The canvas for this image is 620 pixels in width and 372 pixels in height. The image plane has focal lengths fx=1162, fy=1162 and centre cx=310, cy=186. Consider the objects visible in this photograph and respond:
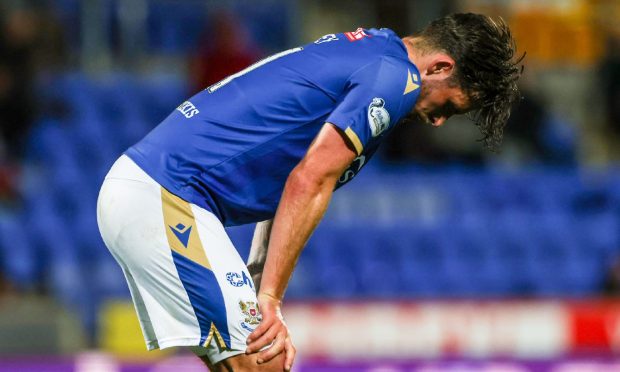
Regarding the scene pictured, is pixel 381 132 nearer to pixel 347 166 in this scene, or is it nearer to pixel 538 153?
pixel 347 166

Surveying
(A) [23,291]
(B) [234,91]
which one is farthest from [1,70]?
(B) [234,91]

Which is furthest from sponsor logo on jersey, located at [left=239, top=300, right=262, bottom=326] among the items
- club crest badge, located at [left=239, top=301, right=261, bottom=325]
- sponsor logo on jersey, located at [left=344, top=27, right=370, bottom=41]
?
sponsor logo on jersey, located at [left=344, top=27, right=370, bottom=41]

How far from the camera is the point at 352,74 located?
3.61 m

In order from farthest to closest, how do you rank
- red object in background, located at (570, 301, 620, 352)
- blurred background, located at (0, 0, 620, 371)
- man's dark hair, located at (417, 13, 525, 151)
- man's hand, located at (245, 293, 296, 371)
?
red object in background, located at (570, 301, 620, 352) < blurred background, located at (0, 0, 620, 371) < man's dark hair, located at (417, 13, 525, 151) < man's hand, located at (245, 293, 296, 371)

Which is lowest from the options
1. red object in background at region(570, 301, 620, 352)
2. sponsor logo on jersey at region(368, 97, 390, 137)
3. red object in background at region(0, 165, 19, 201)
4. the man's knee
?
red object in background at region(570, 301, 620, 352)

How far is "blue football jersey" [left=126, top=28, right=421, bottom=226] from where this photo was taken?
3611 millimetres

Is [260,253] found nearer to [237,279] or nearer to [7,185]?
[237,279]

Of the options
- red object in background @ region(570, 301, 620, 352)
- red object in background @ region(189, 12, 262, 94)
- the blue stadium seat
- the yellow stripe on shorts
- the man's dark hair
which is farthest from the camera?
red object in background @ region(189, 12, 262, 94)

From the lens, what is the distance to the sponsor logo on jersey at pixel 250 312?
3.52m

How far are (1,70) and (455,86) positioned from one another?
613cm

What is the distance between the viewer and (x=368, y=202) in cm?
970

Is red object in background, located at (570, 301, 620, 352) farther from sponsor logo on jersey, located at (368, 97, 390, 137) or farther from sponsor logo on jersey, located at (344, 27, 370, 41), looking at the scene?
sponsor logo on jersey, located at (368, 97, 390, 137)

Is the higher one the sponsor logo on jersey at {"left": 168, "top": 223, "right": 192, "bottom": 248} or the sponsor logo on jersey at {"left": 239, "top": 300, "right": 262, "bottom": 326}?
the sponsor logo on jersey at {"left": 168, "top": 223, "right": 192, "bottom": 248}

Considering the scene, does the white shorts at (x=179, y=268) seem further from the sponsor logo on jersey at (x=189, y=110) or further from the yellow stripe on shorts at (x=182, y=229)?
the sponsor logo on jersey at (x=189, y=110)
